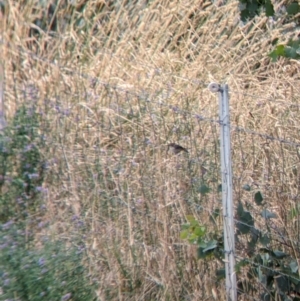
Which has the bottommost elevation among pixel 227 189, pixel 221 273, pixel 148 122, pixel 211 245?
pixel 221 273

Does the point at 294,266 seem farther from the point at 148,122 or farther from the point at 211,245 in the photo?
the point at 148,122

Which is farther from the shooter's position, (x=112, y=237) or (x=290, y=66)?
(x=290, y=66)

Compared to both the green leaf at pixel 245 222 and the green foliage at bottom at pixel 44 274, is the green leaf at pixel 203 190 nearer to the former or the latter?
the green leaf at pixel 245 222

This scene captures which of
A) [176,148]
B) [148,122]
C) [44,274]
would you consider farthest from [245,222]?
[148,122]

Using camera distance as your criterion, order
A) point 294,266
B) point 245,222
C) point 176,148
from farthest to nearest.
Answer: point 176,148
point 245,222
point 294,266

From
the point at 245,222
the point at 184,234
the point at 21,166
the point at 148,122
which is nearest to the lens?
the point at 245,222

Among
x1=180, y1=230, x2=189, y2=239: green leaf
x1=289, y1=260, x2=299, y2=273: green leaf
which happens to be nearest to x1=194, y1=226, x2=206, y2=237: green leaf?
x1=180, y1=230, x2=189, y2=239: green leaf

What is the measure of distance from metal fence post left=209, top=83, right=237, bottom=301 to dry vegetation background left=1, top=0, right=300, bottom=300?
0.12 m

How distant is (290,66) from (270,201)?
244 centimetres

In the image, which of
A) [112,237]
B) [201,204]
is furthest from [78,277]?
[201,204]

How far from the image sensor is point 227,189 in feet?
13.3

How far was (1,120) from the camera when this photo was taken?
6.14 m

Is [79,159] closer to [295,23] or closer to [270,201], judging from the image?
[270,201]

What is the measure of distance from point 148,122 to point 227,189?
5.34 ft
